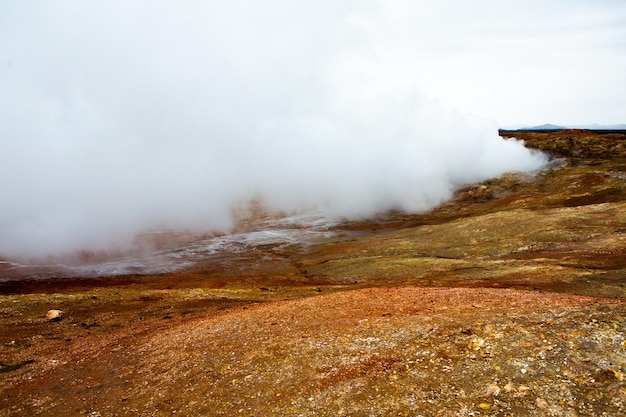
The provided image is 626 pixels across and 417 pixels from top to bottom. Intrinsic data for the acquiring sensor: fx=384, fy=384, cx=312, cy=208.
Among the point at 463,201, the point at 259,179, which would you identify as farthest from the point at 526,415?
the point at 259,179

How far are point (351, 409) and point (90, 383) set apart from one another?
1518 cm

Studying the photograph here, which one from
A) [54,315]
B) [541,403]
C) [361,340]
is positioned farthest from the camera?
[54,315]

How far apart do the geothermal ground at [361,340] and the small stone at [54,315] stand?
20 centimetres

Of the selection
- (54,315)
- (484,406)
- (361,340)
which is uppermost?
(54,315)

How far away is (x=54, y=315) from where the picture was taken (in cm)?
3641

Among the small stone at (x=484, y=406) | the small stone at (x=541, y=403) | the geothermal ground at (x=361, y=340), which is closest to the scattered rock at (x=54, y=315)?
the geothermal ground at (x=361, y=340)

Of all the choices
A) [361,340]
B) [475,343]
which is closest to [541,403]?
[475,343]

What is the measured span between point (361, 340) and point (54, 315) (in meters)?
31.6

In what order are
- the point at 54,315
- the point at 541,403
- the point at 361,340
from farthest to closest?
the point at 54,315, the point at 361,340, the point at 541,403

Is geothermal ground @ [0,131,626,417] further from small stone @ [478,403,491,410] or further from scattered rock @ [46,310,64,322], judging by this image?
scattered rock @ [46,310,64,322]

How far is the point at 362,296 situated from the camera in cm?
3069

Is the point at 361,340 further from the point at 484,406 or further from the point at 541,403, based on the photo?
the point at 541,403

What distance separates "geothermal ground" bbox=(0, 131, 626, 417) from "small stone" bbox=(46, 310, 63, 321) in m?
0.20

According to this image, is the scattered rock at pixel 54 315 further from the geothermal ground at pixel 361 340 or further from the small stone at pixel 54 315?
the geothermal ground at pixel 361 340
